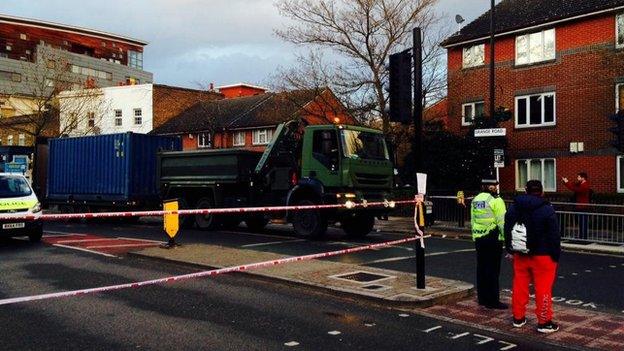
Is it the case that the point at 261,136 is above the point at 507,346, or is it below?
above

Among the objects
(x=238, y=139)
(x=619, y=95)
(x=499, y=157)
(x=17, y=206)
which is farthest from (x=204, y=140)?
(x=17, y=206)

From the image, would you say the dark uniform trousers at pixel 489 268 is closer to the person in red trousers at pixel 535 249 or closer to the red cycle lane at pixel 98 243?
the person in red trousers at pixel 535 249

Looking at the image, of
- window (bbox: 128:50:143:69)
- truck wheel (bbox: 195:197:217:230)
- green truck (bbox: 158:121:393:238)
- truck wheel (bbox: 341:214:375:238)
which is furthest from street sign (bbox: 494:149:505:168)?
window (bbox: 128:50:143:69)

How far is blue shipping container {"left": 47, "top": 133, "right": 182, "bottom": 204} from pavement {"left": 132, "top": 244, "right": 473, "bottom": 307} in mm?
9006

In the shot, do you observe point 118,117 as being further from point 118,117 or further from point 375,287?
point 375,287

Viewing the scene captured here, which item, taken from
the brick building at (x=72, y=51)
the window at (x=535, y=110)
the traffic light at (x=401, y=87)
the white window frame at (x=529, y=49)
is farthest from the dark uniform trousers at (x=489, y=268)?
the brick building at (x=72, y=51)

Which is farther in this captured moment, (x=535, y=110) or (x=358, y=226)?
(x=535, y=110)

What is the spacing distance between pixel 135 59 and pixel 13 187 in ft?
269

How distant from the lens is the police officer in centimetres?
768

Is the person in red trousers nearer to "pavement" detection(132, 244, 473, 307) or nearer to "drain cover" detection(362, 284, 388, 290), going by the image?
"pavement" detection(132, 244, 473, 307)

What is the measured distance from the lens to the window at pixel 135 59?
91.1m

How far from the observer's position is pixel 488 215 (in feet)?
25.4

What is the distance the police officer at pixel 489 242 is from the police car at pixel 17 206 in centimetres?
1025

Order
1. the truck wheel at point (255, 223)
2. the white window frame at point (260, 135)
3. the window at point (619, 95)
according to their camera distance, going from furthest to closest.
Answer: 1. the white window frame at point (260, 135)
2. the window at point (619, 95)
3. the truck wheel at point (255, 223)
